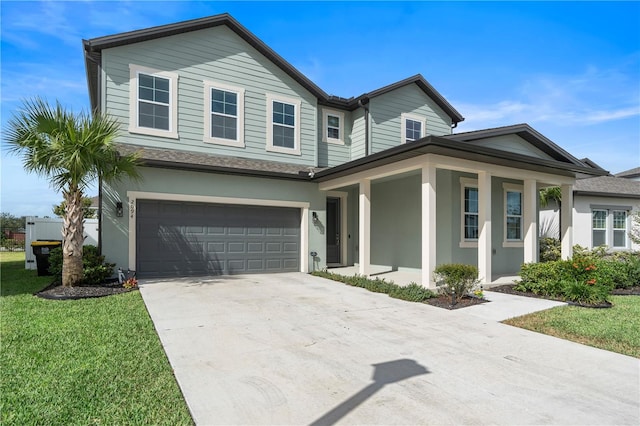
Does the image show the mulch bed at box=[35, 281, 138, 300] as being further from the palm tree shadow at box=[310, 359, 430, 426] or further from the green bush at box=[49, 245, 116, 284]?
the palm tree shadow at box=[310, 359, 430, 426]

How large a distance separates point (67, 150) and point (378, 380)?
7659mm

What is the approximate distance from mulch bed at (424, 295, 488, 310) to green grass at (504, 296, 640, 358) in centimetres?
110

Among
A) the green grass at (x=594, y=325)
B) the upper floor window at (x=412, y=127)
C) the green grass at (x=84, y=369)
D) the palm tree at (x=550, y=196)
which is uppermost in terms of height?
the upper floor window at (x=412, y=127)

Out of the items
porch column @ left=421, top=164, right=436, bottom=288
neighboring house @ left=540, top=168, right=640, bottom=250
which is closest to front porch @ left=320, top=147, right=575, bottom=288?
porch column @ left=421, top=164, right=436, bottom=288

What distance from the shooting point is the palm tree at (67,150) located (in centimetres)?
757

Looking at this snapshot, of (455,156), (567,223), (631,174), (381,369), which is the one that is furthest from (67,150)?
(631,174)

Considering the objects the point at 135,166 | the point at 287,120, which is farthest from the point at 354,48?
the point at 135,166

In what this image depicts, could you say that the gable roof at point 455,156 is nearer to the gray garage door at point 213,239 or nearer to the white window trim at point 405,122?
the gray garage door at point 213,239

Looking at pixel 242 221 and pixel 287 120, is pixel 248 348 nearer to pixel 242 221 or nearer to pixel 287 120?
pixel 242 221

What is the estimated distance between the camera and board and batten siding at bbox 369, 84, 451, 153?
44.3ft

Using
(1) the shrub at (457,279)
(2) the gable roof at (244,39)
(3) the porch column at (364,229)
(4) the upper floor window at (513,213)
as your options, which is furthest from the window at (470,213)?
(2) the gable roof at (244,39)

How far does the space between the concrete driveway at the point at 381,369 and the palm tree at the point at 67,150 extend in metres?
→ 2.82

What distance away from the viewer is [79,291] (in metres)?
7.57

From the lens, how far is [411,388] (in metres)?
3.54
